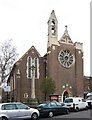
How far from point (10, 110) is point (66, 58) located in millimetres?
50273

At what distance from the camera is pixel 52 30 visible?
7194cm

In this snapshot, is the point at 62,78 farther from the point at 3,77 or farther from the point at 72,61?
the point at 3,77

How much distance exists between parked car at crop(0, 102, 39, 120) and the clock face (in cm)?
4751

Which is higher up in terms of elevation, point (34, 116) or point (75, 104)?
point (75, 104)

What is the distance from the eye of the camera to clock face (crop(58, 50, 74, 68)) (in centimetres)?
7069

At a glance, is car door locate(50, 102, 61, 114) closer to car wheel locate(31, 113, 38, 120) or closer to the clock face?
car wheel locate(31, 113, 38, 120)

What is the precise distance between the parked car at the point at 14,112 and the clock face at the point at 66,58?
156 ft

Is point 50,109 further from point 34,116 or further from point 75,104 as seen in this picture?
point 75,104

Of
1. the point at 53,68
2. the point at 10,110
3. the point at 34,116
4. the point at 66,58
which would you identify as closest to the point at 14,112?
the point at 10,110

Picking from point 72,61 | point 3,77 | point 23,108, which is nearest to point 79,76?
point 72,61

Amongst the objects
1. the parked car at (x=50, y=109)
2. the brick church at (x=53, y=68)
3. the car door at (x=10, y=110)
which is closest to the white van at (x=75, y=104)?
the parked car at (x=50, y=109)

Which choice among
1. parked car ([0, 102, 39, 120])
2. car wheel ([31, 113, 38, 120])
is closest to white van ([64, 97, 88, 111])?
car wheel ([31, 113, 38, 120])

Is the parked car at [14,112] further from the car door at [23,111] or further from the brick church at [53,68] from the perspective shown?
the brick church at [53,68]

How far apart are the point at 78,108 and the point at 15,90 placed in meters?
34.0
